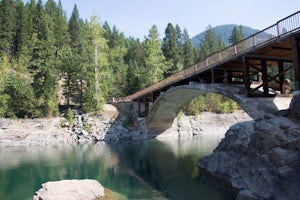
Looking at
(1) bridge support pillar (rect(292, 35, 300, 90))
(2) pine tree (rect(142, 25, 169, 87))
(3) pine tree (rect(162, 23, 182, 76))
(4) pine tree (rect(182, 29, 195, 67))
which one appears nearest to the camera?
(1) bridge support pillar (rect(292, 35, 300, 90))

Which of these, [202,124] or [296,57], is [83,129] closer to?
[202,124]

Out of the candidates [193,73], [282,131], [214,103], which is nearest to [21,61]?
[214,103]

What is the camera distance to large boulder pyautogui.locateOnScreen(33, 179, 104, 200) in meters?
13.2

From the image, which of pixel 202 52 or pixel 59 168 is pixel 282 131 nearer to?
pixel 59 168

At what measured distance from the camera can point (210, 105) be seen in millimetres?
58344

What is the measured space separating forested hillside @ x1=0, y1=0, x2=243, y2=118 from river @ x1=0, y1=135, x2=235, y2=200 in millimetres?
16509

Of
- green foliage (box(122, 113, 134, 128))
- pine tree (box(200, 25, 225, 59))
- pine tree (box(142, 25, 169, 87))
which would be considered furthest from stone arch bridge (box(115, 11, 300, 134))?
pine tree (box(200, 25, 225, 59))

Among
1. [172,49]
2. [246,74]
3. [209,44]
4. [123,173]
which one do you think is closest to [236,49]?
[246,74]

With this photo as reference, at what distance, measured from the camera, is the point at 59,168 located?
77.9 ft

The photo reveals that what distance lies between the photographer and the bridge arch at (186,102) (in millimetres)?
19875

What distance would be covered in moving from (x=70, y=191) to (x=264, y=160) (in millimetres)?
9896

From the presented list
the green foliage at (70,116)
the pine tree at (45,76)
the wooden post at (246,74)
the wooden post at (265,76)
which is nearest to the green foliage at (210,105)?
the green foliage at (70,116)

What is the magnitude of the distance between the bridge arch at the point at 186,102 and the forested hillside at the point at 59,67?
990cm

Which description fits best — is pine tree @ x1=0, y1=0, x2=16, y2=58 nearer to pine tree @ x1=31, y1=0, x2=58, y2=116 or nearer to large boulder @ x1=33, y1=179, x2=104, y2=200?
pine tree @ x1=31, y1=0, x2=58, y2=116
